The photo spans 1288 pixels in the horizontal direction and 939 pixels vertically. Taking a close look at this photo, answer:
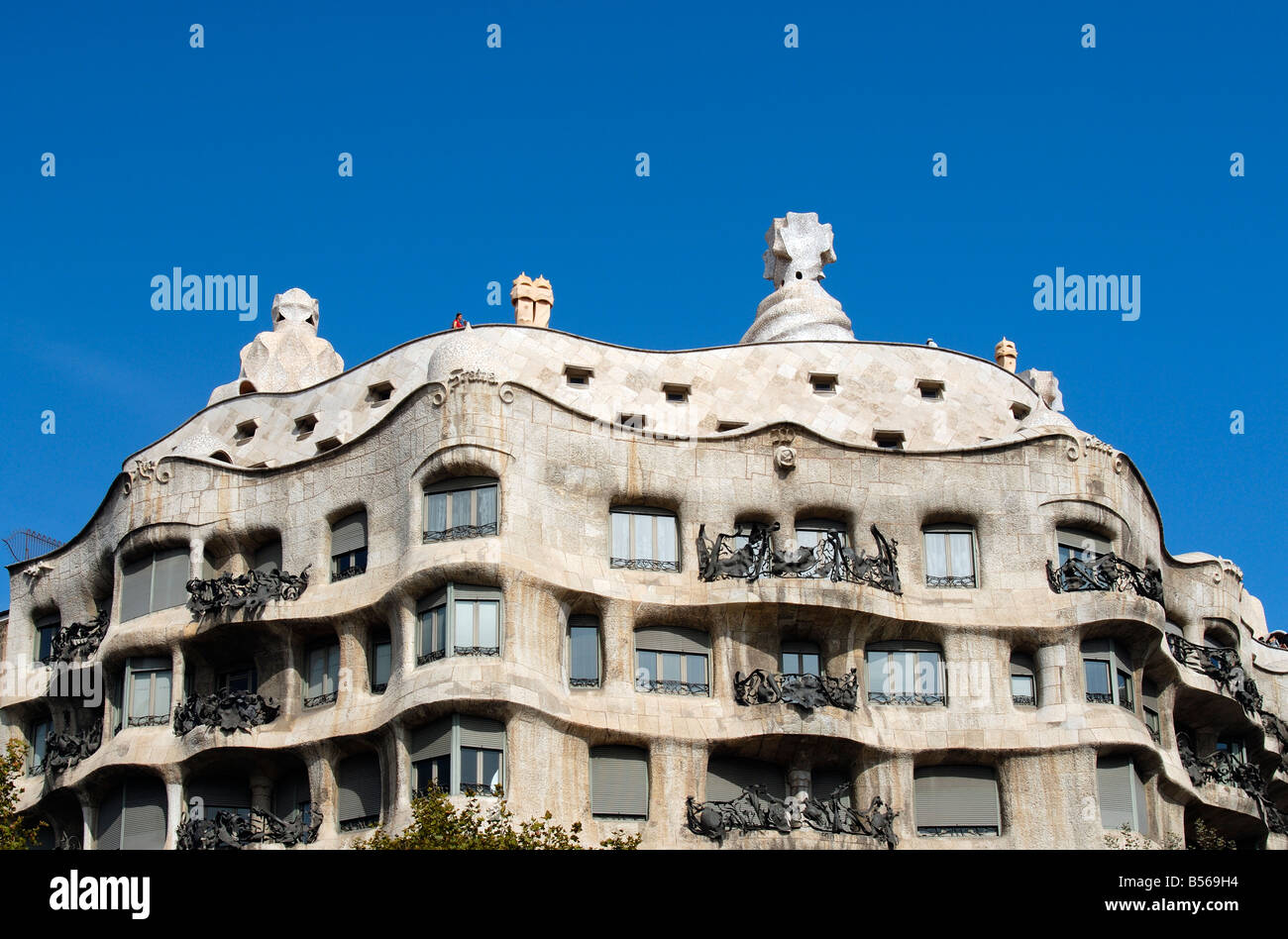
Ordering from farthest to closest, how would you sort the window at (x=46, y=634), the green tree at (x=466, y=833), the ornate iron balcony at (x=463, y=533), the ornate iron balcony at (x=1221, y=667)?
the window at (x=46, y=634), the ornate iron balcony at (x=1221, y=667), the ornate iron balcony at (x=463, y=533), the green tree at (x=466, y=833)

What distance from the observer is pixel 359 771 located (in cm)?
5031

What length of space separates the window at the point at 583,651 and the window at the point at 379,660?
429 cm

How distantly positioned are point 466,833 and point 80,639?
18.8 meters

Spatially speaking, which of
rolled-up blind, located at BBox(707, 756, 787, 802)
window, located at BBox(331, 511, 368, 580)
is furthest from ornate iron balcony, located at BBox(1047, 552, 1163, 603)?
window, located at BBox(331, 511, 368, 580)

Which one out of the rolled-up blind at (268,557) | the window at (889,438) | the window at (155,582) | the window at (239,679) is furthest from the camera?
the window at (889,438)

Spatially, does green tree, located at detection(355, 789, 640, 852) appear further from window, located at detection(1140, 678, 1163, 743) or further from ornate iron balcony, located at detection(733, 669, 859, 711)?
window, located at detection(1140, 678, 1163, 743)

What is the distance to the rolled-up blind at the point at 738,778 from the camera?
50.5m

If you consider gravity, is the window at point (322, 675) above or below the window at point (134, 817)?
above

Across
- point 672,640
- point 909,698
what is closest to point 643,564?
point 672,640

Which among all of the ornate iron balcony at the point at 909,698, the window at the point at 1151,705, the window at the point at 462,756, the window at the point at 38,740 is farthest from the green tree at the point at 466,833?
the window at the point at 38,740

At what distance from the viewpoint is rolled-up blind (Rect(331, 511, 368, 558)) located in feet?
173

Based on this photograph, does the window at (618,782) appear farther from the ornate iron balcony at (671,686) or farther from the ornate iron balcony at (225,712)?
the ornate iron balcony at (225,712)

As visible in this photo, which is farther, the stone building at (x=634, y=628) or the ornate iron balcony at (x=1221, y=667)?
the ornate iron balcony at (x=1221, y=667)
